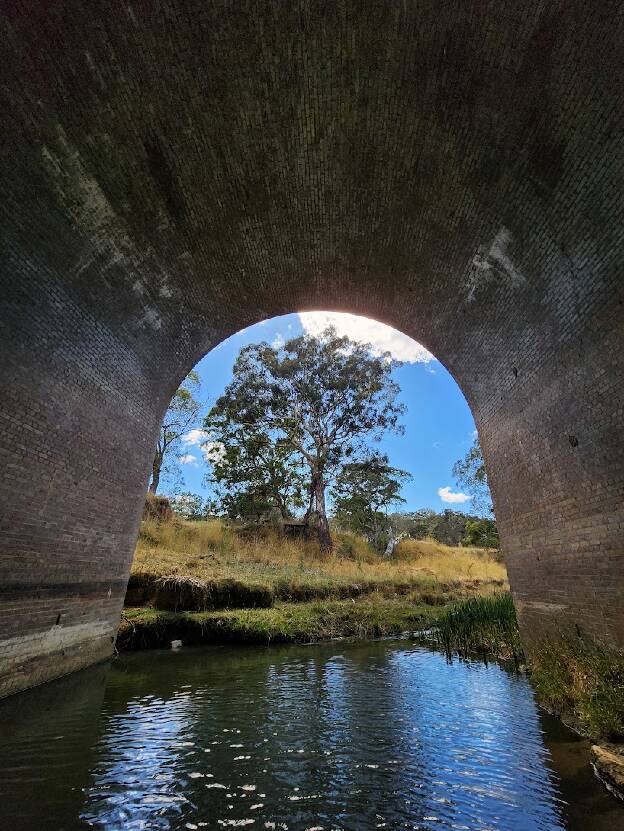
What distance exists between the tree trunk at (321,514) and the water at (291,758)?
631 inches

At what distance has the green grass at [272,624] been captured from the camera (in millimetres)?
10164

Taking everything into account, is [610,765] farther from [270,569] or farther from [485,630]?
[270,569]

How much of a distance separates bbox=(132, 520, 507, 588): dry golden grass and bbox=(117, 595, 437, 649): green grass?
52.3 inches

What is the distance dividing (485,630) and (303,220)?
29.9ft

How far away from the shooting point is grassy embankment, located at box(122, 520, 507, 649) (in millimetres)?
10859

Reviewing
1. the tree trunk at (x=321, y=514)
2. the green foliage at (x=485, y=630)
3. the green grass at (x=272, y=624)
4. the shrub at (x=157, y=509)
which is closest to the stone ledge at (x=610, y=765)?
the green foliage at (x=485, y=630)

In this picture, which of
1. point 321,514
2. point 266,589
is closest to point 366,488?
point 321,514

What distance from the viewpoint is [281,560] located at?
60.4 ft

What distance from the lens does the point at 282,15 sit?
15.9ft

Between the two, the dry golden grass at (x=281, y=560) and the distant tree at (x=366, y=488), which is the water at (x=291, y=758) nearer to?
the dry golden grass at (x=281, y=560)

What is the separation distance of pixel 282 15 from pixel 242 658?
33.6 feet

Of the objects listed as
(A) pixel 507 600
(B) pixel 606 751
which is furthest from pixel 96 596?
(A) pixel 507 600

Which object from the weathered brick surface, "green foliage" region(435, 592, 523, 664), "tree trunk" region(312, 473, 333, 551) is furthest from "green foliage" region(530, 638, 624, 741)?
"tree trunk" region(312, 473, 333, 551)

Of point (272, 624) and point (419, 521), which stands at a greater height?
point (419, 521)
